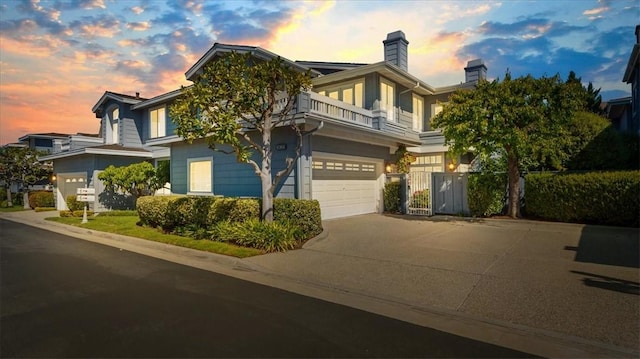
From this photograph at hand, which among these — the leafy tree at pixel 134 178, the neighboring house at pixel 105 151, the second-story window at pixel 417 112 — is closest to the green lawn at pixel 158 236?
the leafy tree at pixel 134 178

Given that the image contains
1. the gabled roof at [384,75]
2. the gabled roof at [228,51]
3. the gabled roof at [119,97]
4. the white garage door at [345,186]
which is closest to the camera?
the white garage door at [345,186]

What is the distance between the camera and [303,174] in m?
12.6

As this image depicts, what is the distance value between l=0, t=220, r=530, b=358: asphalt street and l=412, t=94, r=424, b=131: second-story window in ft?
59.1

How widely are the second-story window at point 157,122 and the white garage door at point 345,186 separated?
42.3 feet

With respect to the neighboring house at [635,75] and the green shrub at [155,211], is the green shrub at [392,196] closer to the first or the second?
the green shrub at [155,211]

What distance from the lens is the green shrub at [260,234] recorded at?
9414 millimetres

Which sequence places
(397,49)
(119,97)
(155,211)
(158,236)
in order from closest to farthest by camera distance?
(158,236), (155,211), (397,49), (119,97)

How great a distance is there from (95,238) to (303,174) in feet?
24.9

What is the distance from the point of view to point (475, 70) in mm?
24406

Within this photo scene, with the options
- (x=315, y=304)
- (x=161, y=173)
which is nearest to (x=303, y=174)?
(x=315, y=304)

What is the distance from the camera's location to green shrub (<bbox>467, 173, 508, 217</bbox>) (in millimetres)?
14617

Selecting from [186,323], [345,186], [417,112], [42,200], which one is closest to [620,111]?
[417,112]

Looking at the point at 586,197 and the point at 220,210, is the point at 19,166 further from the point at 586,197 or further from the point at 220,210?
the point at 586,197

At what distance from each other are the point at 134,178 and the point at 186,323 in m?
16.2
